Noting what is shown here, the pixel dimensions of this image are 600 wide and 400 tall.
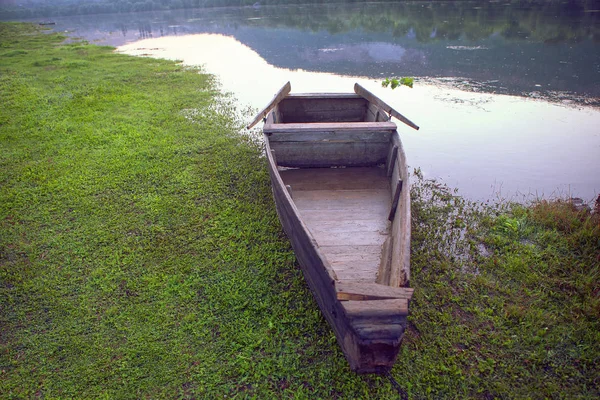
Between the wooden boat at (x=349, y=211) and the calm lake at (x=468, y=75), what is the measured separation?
212 cm

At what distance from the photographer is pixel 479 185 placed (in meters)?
7.25

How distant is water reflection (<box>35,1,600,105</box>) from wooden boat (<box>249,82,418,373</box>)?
9206mm

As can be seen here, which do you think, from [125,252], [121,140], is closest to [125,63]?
[121,140]

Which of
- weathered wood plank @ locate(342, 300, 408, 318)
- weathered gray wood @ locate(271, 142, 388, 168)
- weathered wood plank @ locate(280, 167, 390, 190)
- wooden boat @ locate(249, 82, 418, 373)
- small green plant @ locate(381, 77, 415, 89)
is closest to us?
weathered wood plank @ locate(342, 300, 408, 318)

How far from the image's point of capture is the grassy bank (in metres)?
3.54

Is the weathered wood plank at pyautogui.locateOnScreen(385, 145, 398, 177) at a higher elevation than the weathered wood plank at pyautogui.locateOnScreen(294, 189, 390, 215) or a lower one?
higher

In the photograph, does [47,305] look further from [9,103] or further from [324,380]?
[9,103]

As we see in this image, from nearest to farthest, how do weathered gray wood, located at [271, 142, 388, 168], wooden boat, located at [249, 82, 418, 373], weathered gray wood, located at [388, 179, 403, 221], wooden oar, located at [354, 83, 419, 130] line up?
wooden boat, located at [249, 82, 418, 373] → weathered gray wood, located at [388, 179, 403, 221] → weathered gray wood, located at [271, 142, 388, 168] → wooden oar, located at [354, 83, 419, 130]

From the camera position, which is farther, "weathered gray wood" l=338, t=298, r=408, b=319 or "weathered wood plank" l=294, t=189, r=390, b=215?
"weathered wood plank" l=294, t=189, r=390, b=215

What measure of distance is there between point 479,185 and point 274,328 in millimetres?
5368

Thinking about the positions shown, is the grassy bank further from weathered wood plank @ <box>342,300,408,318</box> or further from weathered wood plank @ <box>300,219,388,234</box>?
weathered wood plank @ <box>342,300,408,318</box>

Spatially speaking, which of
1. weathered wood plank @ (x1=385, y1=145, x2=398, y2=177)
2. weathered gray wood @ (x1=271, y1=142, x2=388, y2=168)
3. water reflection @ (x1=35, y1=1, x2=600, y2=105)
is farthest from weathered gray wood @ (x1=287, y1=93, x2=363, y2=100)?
water reflection @ (x1=35, y1=1, x2=600, y2=105)

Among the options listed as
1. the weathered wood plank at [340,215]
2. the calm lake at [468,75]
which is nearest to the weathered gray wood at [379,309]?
the weathered wood plank at [340,215]

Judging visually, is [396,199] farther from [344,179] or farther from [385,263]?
[344,179]
